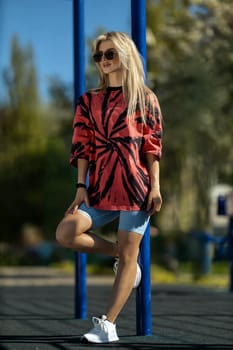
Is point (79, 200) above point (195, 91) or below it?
below

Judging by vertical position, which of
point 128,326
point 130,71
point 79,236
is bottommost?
point 128,326

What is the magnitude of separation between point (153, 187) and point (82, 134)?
1.50ft

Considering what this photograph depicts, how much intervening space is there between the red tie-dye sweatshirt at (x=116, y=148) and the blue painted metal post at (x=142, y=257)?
0.32 meters

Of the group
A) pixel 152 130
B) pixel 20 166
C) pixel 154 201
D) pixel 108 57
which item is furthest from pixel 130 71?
pixel 20 166

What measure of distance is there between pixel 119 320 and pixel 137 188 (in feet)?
6.39

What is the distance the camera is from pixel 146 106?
14.4 feet

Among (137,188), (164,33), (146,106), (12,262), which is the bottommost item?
(12,262)

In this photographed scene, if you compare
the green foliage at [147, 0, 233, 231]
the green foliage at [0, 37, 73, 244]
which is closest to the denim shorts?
the green foliage at [147, 0, 233, 231]

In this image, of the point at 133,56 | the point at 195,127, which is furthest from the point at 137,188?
the point at 195,127

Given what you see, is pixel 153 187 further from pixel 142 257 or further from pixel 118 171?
pixel 142 257

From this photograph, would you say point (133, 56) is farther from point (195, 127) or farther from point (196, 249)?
point (196, 249)

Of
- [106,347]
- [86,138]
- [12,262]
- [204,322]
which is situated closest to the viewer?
[106,347]

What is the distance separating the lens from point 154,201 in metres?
4.32

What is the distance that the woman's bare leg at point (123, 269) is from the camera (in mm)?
4316
